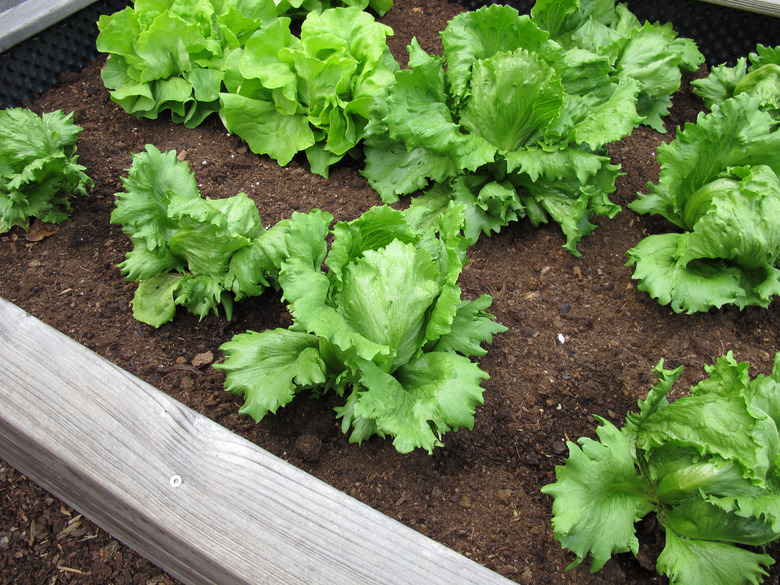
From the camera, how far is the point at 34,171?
8.30ft

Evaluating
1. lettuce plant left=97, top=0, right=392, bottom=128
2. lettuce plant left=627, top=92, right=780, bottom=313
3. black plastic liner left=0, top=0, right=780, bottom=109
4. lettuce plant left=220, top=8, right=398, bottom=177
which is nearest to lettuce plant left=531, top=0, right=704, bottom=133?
black plastic liner left=0, top=0, right=780, bottom=109

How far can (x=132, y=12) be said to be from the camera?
9.90ft

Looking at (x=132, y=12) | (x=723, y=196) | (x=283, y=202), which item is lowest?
(x=283, y=202)

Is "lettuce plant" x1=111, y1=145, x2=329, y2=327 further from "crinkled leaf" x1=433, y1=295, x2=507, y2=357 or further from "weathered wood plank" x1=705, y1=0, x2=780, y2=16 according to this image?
"weathered wood plank" x1=705, y1=0, x2=780, y2=16

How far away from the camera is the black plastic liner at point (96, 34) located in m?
3.14

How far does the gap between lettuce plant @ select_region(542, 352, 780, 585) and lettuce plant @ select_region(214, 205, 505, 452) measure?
431 mm

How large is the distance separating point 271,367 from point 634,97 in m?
1.97

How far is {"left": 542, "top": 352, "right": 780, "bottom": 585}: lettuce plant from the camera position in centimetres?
173

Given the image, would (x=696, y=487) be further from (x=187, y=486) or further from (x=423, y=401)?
(x=187, y=486)

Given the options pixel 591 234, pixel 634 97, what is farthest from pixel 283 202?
pixel 634 97

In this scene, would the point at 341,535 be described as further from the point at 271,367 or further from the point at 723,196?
the point at 723,196

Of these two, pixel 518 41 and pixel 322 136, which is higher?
pixel 518 41

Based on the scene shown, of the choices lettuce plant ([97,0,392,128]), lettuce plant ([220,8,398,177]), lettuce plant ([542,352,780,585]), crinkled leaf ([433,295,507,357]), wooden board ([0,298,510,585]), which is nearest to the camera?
wooden board ([0,298,510,585])

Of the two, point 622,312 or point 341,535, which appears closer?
point 341,535
